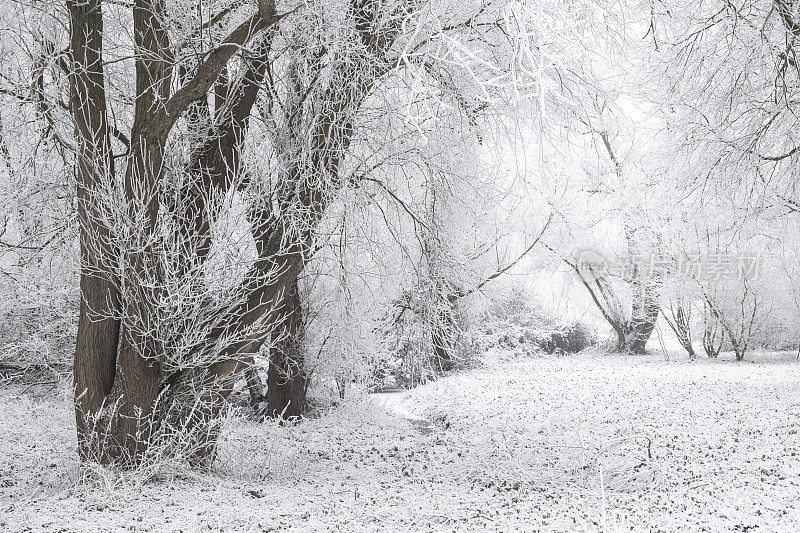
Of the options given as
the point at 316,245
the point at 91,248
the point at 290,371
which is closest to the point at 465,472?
the point at 316,245

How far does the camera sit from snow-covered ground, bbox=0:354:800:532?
4766 mm

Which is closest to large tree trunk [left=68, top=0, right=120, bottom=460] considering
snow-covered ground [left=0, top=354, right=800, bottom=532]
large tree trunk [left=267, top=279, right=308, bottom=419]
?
snow-covered ground [left=0, top=354, right=800, bottom=532]

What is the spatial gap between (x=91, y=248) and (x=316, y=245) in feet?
7.35

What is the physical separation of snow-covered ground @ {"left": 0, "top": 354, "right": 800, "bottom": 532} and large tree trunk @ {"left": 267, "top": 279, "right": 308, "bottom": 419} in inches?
21.9

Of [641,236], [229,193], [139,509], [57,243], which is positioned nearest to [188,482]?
[139,509]

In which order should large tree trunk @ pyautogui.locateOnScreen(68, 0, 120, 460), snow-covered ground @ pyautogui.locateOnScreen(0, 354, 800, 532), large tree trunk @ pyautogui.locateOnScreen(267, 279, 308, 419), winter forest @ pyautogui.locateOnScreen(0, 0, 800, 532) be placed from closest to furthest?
snow-covered ground @ pyautogui.locateOnScreen(0, 354, 800, 532) < winter forest @ pyautogui.locateOnScreen(0, 0, 800, 532) < large tree trunk @ pyautogui.locateOnScreen(68, 0, 120, 460) < large tree trunk @ pyautogui.locateOnScreen(267, 279, 308, 419)

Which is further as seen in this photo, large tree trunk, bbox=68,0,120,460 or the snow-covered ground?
large tree trunk, bbox=68,0,120,460

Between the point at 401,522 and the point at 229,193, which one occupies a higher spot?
the point at 229,193

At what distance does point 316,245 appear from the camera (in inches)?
281

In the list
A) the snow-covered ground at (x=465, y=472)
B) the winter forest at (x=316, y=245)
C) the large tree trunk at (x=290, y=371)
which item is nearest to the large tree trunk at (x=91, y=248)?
the winter forest at (x=316, y=245)

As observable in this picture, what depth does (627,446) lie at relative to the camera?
23.8 feet

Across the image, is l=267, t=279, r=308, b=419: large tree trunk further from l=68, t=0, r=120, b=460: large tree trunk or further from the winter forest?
l=68, t=0, r=120, b=460: large tree trunk

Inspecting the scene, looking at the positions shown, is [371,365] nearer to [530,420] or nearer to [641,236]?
[530,420]

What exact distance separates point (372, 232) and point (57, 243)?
3.31 metres
